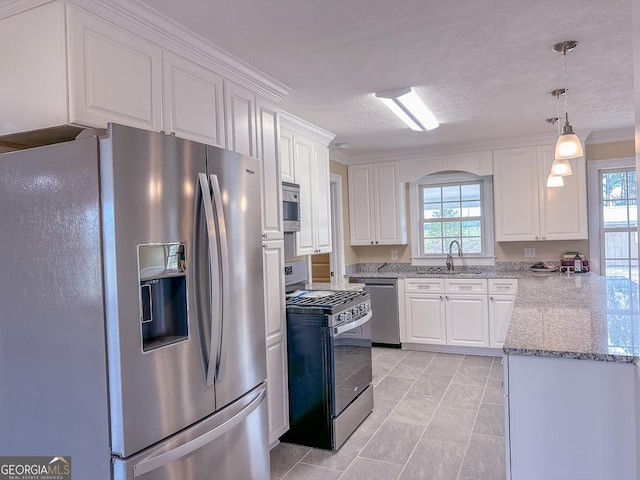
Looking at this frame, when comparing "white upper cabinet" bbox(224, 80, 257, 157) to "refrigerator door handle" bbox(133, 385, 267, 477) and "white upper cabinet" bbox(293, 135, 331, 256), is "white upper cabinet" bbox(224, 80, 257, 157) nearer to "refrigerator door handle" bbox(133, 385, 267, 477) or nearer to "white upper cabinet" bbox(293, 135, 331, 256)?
"white upper cabinet" bbox(293, 135, 331, 256)

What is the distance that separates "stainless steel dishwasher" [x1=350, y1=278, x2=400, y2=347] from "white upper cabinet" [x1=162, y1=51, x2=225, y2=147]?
3232 millimetres

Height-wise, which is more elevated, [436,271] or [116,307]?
[116,307]

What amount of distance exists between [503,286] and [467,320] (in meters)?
0.54

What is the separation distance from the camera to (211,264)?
1778 millimetres

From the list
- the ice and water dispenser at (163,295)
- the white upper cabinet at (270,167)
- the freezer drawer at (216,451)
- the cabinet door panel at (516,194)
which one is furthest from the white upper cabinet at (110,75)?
the cabinet door panel at (516,194)

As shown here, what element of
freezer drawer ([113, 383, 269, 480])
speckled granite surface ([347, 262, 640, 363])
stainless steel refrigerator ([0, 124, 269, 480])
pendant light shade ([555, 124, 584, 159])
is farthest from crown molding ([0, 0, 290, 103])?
speckled granite surface ([347, 262, 640, 363])

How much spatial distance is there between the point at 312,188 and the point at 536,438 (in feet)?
8.34

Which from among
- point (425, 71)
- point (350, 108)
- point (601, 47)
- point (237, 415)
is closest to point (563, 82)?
point (601, 47)

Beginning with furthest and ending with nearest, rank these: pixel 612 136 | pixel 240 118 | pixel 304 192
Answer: pixel 612 136 → pixel 304 192 → pixel 240 118

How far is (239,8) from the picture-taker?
1.88 meters

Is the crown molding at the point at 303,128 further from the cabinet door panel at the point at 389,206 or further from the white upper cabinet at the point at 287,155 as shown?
the cabinet door panel at the point at 389,206

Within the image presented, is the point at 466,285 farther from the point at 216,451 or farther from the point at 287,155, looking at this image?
the point at 216,451

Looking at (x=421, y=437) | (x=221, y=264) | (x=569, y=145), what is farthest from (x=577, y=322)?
(x=221, y=264)

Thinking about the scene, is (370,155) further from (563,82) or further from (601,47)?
(601,47)
